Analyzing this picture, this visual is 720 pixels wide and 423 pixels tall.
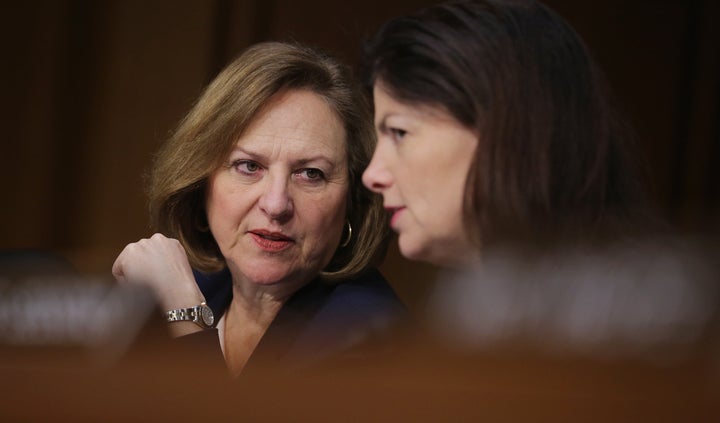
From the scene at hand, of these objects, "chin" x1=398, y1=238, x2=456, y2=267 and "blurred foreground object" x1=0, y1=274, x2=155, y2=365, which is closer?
"chin" x1=398, y1=238, x2=456, y2=267

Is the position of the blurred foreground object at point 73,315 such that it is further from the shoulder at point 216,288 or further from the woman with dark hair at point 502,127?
the woman with dark hair at point 502,127

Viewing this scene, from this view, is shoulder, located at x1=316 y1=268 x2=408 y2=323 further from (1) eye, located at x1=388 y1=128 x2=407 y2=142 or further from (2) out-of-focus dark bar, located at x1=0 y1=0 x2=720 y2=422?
(1) eye, located at x1=388 y1=128 x2=407 y2=142

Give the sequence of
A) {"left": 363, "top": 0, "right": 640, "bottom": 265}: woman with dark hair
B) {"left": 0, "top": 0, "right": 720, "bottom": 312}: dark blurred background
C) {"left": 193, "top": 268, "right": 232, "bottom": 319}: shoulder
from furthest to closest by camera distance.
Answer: {"left": 193, "top": 268, "right": 232, "bottom": 319}: shoulder
{"left": 0, "top": 0, "right": 720, "bottom": 312}: dark blurred background
{"left": 363, "top": 0, "right": 640, "bottom": 265}: woman with dark hair

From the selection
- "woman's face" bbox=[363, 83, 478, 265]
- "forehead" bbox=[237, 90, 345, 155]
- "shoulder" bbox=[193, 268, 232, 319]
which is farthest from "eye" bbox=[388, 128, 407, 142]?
"shoulder" bbox=[193, 268, 232, 319]

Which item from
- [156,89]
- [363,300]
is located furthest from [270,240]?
[156,89]

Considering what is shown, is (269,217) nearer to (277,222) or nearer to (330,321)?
(277,222)

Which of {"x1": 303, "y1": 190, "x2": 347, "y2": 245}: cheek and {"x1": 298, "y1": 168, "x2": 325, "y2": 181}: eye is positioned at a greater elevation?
{"x1": 298, "y1": 168, "x2": 325, "y2": 181}: eye

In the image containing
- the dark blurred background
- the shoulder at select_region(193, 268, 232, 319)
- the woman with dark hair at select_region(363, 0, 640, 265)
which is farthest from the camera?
the shoulder at select_region(193, 268, 232, 319)

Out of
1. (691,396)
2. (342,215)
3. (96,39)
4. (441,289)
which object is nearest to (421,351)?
(441,289)

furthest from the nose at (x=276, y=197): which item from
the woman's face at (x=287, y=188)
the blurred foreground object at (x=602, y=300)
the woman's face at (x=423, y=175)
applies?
the blurred foreground object at (x=602, y=300)

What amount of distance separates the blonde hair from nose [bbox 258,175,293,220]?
7 centimetres

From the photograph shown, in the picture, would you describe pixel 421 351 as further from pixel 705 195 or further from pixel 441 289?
pixel 705 195

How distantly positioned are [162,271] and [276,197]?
167mm

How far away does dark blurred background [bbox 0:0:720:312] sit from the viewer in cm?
123
